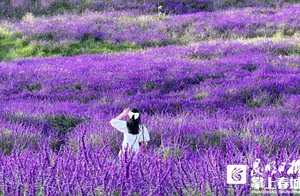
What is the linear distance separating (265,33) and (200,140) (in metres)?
10.3

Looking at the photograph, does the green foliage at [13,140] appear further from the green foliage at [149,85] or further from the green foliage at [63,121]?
the green foliage at [149,85]

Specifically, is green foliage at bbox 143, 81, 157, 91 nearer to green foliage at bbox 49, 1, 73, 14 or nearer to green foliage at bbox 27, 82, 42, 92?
green foliage at bbox 27, 82, 42, 92

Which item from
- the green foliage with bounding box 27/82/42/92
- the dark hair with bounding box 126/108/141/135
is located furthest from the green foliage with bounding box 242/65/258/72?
the dark hair with bounding box 126/108/141/135

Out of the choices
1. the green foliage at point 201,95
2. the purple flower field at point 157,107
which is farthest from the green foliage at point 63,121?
the green foliage at point 201,95

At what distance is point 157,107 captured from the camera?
7.76 metres

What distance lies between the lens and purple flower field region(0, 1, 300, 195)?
312 centimetres

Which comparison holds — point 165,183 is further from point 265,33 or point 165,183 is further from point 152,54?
point 265,33

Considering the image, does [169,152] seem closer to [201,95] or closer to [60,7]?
[201,95]

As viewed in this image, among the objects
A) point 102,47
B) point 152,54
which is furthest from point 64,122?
point 102,47

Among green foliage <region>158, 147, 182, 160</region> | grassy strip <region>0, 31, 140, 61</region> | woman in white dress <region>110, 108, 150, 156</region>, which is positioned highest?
woman in white dress <region>110, 108, 150, 156</region>

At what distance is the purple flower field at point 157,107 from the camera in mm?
3121

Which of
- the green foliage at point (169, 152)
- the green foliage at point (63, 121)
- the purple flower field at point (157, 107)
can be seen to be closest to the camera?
the purple flower field at point (157, 107)

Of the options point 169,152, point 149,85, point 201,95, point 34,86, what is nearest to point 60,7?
point 34,86

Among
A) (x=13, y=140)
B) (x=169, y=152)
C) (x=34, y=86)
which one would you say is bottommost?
(x=34, y=86)
